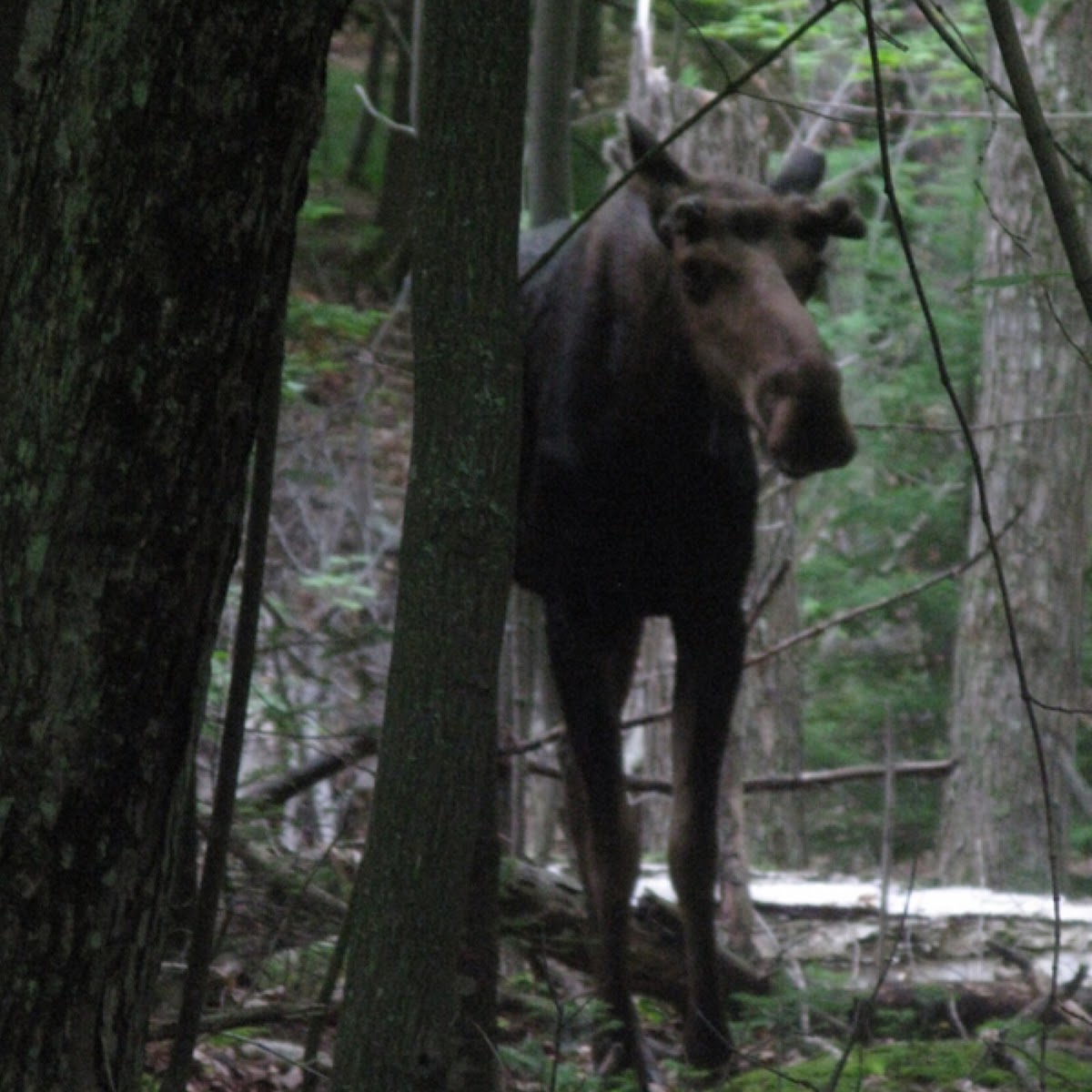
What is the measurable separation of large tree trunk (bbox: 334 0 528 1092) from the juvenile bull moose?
7.80 feet

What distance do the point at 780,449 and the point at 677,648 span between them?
1217 millimetres

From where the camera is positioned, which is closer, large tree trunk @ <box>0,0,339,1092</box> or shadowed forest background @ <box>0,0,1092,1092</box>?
large tree trunk @ <box>0,0,339,1092</box>

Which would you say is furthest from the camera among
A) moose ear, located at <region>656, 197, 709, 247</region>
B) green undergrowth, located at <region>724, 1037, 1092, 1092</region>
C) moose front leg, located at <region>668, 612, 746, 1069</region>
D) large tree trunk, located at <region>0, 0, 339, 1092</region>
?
moose front leg, located at <region>668, 612, 746, 1069</region>

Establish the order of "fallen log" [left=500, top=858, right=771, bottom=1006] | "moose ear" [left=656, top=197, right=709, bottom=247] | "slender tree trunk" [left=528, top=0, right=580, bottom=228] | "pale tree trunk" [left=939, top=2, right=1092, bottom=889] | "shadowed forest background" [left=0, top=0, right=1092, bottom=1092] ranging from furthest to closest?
"pale tree trunk" [left=939, top=2, right=1092, bottom=889] → "slender tree trunk" [left=528, top=0, right=580, bottom=228] → "fallen log" [left=500, top=858, right=771, bottom=1006] → "moose ear" [left=656, top=197, right=709, bottom=247] → "shadowed forest background" [left=0, top=0, right=1092, bottom=1092]

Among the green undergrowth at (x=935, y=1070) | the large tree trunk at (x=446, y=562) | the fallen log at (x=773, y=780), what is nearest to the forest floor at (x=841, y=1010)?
the green undergrowth at (x=935, y=1070)

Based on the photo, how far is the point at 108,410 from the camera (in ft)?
7.89

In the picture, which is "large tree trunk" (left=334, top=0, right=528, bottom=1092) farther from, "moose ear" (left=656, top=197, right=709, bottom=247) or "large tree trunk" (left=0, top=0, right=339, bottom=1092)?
"moose ear" (left=656, top=197, right=709, bottom=247)

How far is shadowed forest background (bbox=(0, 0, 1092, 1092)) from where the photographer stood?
490cm

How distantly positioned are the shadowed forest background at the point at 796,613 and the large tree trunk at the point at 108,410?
683 mm

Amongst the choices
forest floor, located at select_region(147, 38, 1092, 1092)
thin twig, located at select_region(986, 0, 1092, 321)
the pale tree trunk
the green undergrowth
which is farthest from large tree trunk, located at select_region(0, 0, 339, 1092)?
the pale tree trunk

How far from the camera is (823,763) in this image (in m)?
14.1

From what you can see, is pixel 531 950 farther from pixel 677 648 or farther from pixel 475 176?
pixel 475 176

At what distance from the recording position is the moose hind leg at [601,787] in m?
5.53

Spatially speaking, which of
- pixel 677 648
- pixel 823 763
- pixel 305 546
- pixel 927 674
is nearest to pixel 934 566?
pixel 927 674
